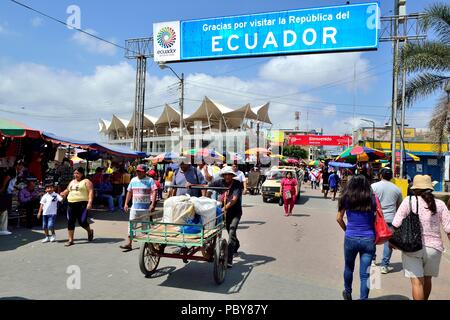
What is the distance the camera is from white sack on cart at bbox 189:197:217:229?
16.6ft

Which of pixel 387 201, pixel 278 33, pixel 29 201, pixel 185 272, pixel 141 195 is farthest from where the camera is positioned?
pixel 278 33

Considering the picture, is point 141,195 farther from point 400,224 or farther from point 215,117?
point 215,117

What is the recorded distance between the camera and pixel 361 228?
13.6ft

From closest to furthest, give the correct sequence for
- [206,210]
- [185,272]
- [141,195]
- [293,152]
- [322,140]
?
[206,210], [185,272], [141,195], [322,140], [293,152]

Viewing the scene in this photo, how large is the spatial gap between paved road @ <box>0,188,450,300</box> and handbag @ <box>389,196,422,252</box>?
4.04 feet

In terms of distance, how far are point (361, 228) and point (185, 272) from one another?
2830 millimetres

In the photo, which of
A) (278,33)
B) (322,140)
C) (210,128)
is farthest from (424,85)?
(210,128)

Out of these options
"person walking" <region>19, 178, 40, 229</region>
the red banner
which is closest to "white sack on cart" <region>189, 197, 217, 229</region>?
"person walking" <region>19, 178, 40, 229</region>

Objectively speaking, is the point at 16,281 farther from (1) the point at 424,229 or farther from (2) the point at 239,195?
(1) the point at 424,229

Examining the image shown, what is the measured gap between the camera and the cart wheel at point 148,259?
504cm

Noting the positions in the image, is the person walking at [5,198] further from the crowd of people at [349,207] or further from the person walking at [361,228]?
the person walking at [361,228]

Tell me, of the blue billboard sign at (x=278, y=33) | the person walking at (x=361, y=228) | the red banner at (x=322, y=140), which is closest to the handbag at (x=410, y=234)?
the person walking at (x=361, y=228)
